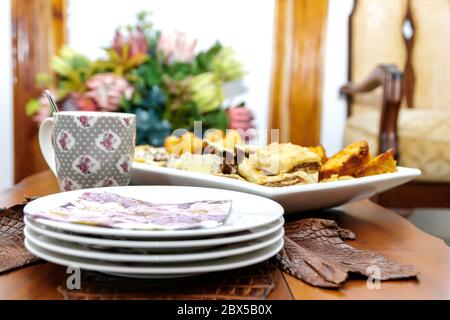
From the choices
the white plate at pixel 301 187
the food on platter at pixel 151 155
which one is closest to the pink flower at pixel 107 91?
the food on platter at pixel 151 155

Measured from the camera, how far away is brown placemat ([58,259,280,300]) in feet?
1.15

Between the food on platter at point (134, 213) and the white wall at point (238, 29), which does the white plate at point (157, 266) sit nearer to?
the food on platter at point (134, 213)

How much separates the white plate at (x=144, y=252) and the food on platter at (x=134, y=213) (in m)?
0.02

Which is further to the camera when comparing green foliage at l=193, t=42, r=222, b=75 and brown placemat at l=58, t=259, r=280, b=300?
green foliage at l=193, t=42, r=222, b=75

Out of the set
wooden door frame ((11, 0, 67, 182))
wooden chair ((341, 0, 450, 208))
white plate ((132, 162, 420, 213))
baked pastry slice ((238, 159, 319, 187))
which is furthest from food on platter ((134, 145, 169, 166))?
wooden door frame ((11, 0, 67, 182))

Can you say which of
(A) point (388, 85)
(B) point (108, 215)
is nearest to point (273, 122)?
(A) point (388, 85)

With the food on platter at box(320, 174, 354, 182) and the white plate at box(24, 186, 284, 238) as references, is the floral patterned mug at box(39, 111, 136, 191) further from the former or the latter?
the food on platter at box(320, 174, 354, 182)

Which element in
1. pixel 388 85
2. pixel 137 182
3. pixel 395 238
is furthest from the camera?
pixel 388 85

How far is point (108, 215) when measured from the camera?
41cm

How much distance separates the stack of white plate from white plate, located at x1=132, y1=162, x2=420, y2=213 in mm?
149

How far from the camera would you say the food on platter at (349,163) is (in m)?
0.66
